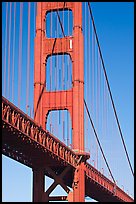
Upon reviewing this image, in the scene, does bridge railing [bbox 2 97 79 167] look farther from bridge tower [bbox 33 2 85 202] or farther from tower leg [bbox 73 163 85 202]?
bridge tower [bbox 33 2 85 202]

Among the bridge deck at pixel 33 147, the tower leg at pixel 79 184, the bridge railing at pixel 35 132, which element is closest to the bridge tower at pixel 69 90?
the tower leg at pixel 79 184

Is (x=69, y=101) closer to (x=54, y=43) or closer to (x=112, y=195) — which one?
(x=54, y=43)

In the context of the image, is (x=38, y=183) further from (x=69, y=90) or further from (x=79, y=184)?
(x=69, y=90)

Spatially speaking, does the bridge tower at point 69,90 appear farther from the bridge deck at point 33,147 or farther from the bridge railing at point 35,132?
the bridge railing at point 35,132

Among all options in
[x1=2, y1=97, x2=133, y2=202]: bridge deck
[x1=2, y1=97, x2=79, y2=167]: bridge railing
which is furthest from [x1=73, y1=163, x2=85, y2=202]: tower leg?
[x1=2, y1=97, x2=79, y2=167]: bridge railing

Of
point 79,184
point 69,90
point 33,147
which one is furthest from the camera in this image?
point 69,90

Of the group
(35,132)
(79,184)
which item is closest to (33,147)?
(35,132)
